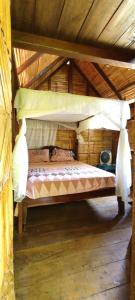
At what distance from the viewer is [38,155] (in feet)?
15.1

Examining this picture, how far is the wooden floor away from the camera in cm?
150

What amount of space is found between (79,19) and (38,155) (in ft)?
12.0

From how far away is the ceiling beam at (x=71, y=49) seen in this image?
4.33ft

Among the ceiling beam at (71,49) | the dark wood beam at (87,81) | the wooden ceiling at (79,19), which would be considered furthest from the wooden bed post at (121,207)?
the dark wood beam at (87,81)

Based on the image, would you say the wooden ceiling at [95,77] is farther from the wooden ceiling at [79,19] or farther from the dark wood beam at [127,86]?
the wooden ceiling at [79,19]

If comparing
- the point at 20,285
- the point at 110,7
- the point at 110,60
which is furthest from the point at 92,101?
the point at 20,285

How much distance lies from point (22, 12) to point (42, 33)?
8.7 inches

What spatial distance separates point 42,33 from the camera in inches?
51.9

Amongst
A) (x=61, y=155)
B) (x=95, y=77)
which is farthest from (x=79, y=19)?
(x=95, y=77)

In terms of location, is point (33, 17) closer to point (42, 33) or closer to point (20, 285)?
point (42, 33)

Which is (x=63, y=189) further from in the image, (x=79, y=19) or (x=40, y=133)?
(x=40, y=133)

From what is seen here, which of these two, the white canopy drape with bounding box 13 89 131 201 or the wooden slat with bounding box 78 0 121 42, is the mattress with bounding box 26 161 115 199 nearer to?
the white canopy drape with bounding box 13 89 131 201

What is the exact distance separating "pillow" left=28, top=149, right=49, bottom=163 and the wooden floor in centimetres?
166

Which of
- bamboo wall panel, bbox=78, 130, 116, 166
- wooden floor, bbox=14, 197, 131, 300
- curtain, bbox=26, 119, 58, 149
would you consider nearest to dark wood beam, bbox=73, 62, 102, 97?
bamboo wall panel, bbox=78, 130, 116, 166
